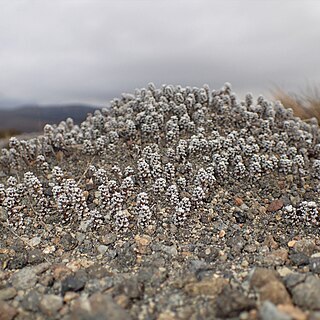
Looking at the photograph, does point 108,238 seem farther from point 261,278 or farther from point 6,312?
point 261,278

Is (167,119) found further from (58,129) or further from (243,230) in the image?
(243,230)

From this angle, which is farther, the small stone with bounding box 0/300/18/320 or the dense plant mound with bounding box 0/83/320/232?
the dense plant mound with bounding box 0/83/320/232

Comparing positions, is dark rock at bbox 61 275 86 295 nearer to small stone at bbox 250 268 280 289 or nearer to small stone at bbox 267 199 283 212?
small stone at bbox 250 268 280 289

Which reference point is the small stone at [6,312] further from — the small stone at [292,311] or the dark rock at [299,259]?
the dark rock at [299,259]

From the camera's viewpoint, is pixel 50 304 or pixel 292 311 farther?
pixel 50 304

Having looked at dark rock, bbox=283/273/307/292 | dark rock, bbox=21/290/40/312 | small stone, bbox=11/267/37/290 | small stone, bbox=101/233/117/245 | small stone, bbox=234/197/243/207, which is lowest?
dark rock, bbox=21/290/40/312

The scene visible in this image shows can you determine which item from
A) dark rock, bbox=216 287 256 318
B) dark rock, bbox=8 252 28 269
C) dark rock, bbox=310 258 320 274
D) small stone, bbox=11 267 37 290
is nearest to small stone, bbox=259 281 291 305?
dark rock, bbox=216 287 256 318

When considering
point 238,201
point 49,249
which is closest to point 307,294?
point 238,201
